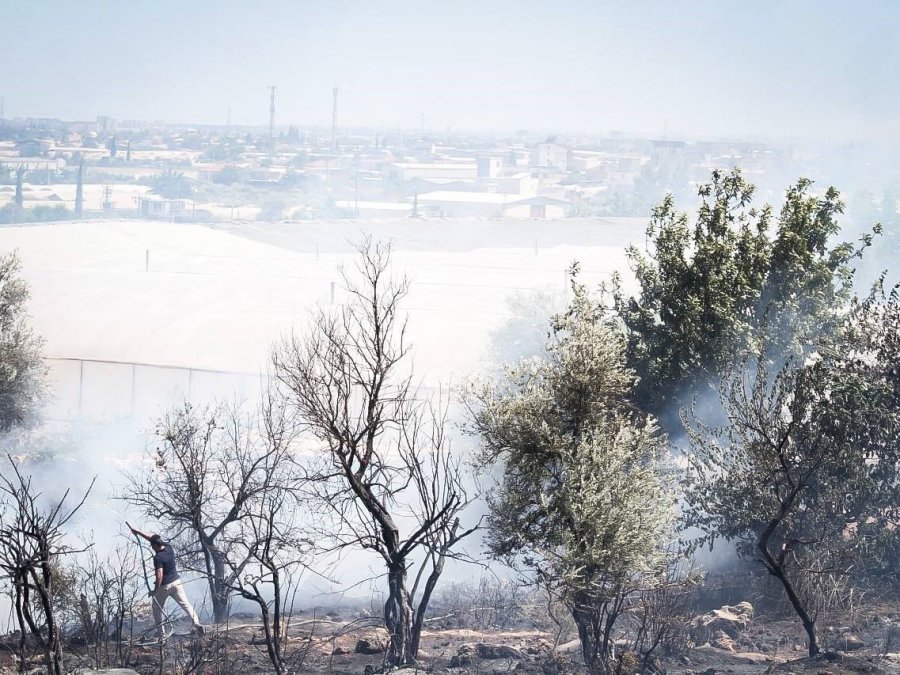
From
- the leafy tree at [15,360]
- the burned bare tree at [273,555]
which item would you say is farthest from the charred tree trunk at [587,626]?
the leafy tree at [15,360]

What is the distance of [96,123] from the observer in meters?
196

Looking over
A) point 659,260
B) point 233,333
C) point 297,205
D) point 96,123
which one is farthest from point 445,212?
point 659,260

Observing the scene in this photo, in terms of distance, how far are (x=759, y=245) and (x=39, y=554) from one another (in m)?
13.5

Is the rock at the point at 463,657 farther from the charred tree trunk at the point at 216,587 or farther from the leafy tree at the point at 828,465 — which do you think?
the leafy tree at the point at 828,465

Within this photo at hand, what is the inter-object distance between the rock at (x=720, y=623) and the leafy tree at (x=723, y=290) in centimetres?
388

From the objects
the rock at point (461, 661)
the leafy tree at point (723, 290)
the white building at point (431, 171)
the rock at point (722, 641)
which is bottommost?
the rock at point (722, 641)

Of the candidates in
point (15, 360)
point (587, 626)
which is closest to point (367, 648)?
point (587, 626)

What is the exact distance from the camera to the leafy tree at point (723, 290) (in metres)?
18.5

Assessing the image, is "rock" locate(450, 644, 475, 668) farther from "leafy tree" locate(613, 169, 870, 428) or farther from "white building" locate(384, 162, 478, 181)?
"white building" locate(384, 162, 478, 181)

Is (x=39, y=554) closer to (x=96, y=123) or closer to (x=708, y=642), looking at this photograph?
(x=708, y=642)

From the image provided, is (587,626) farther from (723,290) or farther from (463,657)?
(723,290)

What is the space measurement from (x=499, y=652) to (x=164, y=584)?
169 inches

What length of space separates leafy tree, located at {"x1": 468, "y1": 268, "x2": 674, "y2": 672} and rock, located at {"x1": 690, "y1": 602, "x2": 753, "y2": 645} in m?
2.36

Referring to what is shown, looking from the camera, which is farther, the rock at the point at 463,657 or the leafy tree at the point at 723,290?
the leafy tree at the point at 723,290
